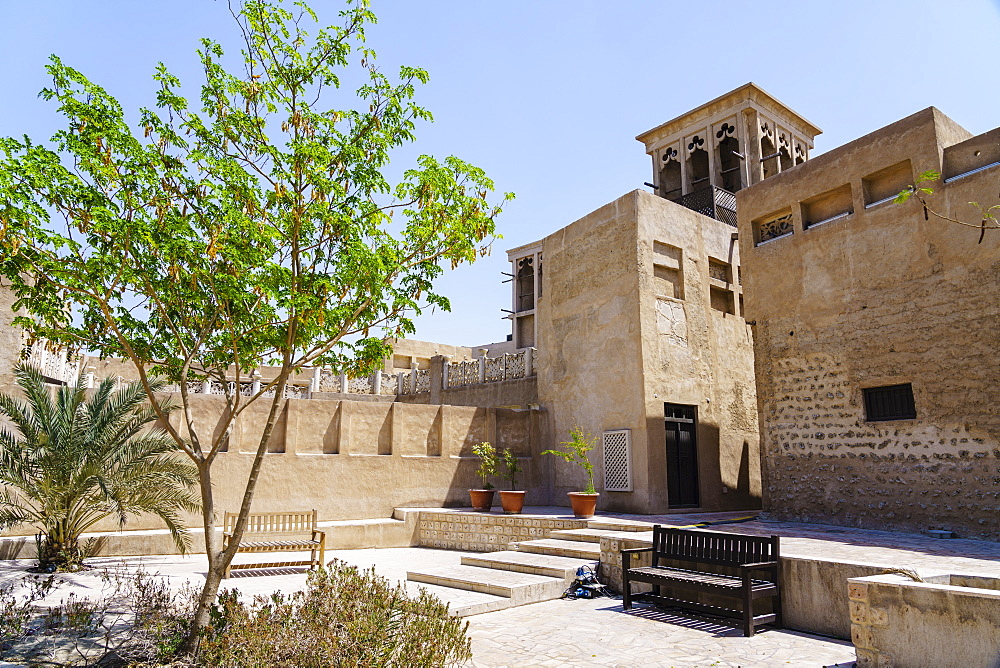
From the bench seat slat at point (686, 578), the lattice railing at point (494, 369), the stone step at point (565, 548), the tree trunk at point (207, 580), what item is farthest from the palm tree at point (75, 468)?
the lattice railing at point (494, 369)

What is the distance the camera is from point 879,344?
10.8 m

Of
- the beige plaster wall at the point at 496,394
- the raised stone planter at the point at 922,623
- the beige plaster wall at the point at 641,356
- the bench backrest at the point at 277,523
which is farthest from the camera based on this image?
the beige plaster wall at the point at 496,394

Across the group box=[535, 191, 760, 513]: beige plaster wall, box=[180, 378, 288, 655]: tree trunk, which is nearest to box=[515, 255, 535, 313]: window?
box=[535, 191, 760, 513]: beige plaster wall

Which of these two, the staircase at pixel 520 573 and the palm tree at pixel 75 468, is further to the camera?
the palm tree at pixel 75 468

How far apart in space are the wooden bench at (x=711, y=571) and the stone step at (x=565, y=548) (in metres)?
1.33

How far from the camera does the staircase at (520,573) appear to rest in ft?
25.8

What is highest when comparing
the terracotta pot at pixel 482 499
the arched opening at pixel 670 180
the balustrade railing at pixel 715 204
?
the arched opening at pixel 670 180

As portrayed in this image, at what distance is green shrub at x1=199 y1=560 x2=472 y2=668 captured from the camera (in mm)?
4492

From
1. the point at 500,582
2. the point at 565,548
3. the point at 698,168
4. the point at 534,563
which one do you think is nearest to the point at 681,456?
the point at 565,548

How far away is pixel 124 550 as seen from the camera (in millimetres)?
10859

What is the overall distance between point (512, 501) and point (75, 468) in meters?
7.62

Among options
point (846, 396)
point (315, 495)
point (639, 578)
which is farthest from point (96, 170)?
point (846, 396)

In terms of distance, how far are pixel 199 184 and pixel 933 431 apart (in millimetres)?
10493

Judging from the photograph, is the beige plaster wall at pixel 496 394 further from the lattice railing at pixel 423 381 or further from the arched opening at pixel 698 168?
the arched opening at pixel 698 168
